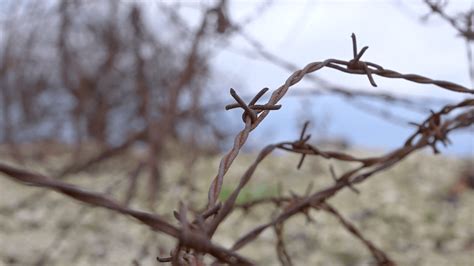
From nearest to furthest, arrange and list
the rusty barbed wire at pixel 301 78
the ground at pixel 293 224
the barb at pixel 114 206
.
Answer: the barb at pixel 114 206 → the rusty barbed wire at pixel 301 78 → the ground at pixel 293 224

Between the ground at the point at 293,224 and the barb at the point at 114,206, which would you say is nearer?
the barb at the point at 114,206

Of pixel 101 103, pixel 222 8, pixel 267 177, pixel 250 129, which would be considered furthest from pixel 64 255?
pixel 101 103

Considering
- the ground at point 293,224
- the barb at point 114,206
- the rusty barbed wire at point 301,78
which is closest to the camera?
the barb at point 114,206

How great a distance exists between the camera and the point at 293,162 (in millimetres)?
3834

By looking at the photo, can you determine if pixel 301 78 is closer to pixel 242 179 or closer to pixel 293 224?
pixel 242 179

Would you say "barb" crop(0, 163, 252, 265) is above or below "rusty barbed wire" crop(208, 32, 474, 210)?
below

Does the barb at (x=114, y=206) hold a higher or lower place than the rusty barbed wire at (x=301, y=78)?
lower

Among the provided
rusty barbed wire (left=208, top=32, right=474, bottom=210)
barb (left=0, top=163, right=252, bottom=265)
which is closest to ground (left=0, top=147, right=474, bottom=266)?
rusty barbed wire (left=208, top=32, right=474, bottom=210)

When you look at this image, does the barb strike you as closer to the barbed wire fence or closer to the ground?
the barbed wire fence

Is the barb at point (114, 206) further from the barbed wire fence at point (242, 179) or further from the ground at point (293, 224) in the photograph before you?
the ground at point (293, 224)

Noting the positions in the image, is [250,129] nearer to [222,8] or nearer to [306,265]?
[222,8]

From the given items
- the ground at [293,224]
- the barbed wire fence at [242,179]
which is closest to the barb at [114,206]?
the barbed wire fence at [242,179]

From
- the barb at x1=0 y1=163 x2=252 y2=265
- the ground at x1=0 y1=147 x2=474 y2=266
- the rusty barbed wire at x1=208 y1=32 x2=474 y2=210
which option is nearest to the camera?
the barb at x1=0 y1=163 x2=252 y2=265

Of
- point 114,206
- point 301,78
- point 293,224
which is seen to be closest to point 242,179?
point 301,78
